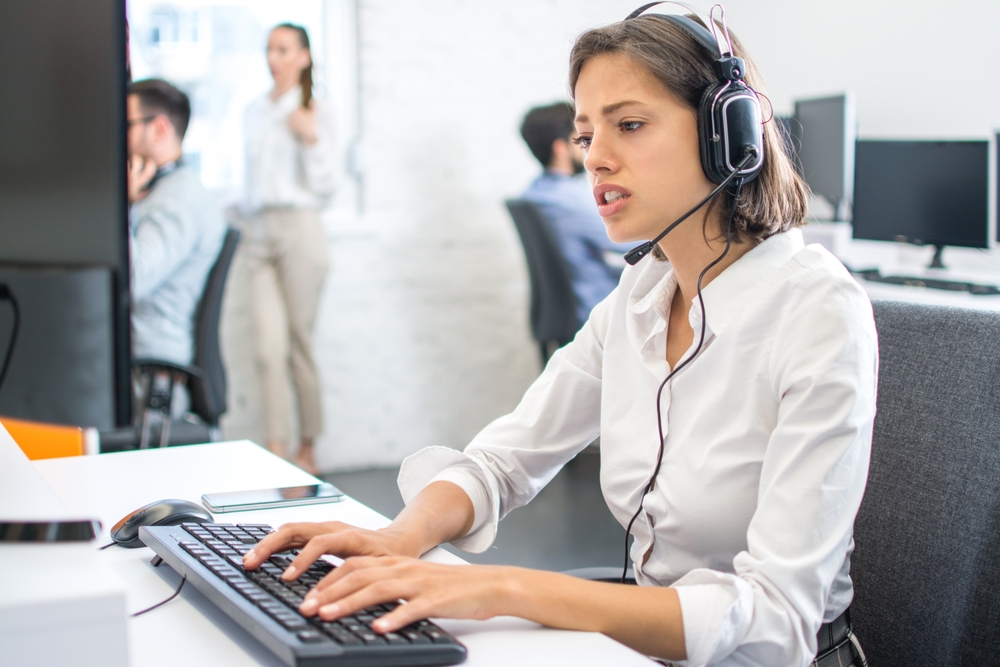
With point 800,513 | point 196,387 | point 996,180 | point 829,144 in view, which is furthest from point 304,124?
point 800,513

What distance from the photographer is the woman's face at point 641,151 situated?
38.5 inches

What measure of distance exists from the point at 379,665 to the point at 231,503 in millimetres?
480

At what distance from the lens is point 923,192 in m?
3.19

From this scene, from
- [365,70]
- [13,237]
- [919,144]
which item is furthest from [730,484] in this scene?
[365,70]

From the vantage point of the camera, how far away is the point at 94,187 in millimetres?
638

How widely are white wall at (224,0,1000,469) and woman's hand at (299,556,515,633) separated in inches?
111

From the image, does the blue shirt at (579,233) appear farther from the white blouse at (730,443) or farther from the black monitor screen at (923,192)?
the white blouse at (730,443)

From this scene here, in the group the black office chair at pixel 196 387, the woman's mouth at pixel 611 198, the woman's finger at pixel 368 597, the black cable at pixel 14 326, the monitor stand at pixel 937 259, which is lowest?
the black office chair at pixel 196 387

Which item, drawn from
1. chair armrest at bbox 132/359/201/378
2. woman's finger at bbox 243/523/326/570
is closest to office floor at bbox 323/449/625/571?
chair armrest at bbox 132/359/201/378

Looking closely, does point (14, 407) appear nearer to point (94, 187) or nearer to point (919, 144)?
point (94, 187)

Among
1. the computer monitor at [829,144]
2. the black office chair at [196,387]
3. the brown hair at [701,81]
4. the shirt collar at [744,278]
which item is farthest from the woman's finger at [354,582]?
the computer monitor at [829,144]

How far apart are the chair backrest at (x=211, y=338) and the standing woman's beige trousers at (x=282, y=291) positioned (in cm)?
87

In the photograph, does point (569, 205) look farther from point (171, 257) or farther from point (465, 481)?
point (465, 481)

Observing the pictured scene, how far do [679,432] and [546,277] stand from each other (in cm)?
243
